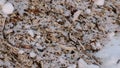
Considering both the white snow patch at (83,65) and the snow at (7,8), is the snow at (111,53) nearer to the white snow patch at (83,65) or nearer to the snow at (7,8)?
the white snow patch at (83,65)

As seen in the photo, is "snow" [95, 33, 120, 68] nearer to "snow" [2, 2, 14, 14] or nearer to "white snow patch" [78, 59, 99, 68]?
"white snow patch" [78, 59, 99, 68]

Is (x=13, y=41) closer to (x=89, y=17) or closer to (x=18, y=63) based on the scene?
(x=18, y=63)

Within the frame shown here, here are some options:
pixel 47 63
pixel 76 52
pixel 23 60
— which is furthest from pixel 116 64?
pixel 23 60

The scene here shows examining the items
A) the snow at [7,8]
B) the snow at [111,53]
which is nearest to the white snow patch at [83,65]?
the snow at [111,53]

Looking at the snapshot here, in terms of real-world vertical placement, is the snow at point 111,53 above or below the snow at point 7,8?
below

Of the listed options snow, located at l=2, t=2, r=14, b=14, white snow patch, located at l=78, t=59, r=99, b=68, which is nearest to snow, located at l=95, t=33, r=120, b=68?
white snow patch, located at l=78, t=59, r=99, b=68

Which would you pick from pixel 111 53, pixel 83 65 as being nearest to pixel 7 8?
pixel 83 65

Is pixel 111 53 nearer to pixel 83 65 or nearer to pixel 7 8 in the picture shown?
pixel 83 65

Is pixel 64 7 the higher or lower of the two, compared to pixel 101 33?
higher
